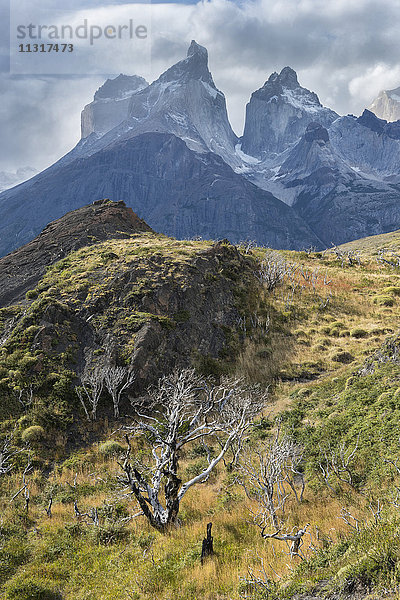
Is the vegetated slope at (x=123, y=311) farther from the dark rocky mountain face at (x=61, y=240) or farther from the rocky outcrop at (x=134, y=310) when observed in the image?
the dark rocky mountain face at (x=61, y=240)

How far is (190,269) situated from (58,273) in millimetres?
12846

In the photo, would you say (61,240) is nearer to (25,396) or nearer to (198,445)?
(25,396)

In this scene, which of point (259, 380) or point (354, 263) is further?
point (354, 263)

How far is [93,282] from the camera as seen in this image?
28.6 m

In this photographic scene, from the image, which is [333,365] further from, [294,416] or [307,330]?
[294,416]

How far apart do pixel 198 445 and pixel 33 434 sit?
837 centimetres

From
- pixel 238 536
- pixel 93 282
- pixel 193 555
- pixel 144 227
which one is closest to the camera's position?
pixel 193 555

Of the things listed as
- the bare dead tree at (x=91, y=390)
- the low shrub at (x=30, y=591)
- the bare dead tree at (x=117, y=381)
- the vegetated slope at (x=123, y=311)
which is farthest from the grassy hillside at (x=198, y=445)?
the bare dead tree at (x=117, y=381)

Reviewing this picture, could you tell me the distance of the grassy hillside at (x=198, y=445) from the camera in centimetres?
722

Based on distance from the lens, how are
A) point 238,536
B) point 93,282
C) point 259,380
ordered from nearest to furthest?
1. point 238,536
2. point 259,380
3. point 93,282

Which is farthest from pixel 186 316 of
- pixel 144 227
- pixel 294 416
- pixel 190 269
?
pixel 144 227

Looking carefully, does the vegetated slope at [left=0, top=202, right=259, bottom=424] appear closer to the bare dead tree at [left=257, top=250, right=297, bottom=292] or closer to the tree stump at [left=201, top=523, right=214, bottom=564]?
the bare dead tree at [left=257, top=250, right=297, bottom=292]

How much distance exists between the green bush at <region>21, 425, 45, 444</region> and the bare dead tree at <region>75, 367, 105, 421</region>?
240 centimetres

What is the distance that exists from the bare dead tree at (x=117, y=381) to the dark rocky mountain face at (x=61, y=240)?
49.2 ft
